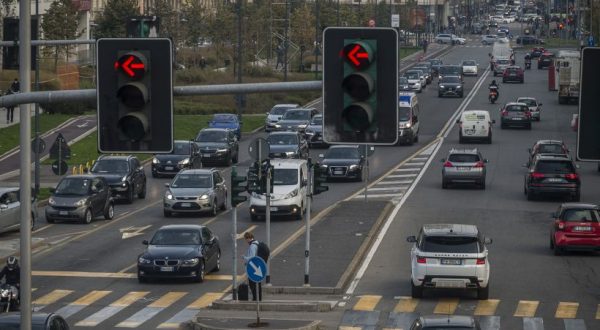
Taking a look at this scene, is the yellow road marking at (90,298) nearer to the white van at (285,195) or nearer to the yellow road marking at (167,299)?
the yellow road marking at (167,299)

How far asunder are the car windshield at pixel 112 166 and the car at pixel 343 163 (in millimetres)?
8630

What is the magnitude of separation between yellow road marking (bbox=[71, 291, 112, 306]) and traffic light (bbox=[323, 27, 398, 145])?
63.6ft

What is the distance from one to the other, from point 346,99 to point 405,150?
56035mm

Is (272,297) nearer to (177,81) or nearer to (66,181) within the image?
(66,181)

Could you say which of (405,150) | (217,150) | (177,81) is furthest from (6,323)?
(177,81)

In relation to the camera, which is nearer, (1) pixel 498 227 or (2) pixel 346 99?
(2) pixel 346 99

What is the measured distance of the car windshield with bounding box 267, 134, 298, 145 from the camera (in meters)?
63.2

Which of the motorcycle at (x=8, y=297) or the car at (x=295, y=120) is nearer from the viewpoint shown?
the motorcycle at (x=8, y=297)

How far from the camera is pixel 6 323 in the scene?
2352 centimetres

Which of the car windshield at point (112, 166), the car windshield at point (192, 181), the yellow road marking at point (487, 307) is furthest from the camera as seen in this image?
the car windshield at point (112, 166)

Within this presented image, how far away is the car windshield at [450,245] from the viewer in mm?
32594

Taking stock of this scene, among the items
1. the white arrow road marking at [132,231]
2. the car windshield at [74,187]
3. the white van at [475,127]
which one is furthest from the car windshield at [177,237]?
the white van at [475,127]

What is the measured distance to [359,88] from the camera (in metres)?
15.1

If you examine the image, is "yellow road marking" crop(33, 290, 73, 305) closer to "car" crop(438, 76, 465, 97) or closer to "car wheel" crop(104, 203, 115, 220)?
"car wheel" crop(104, 203, 115, 220)
